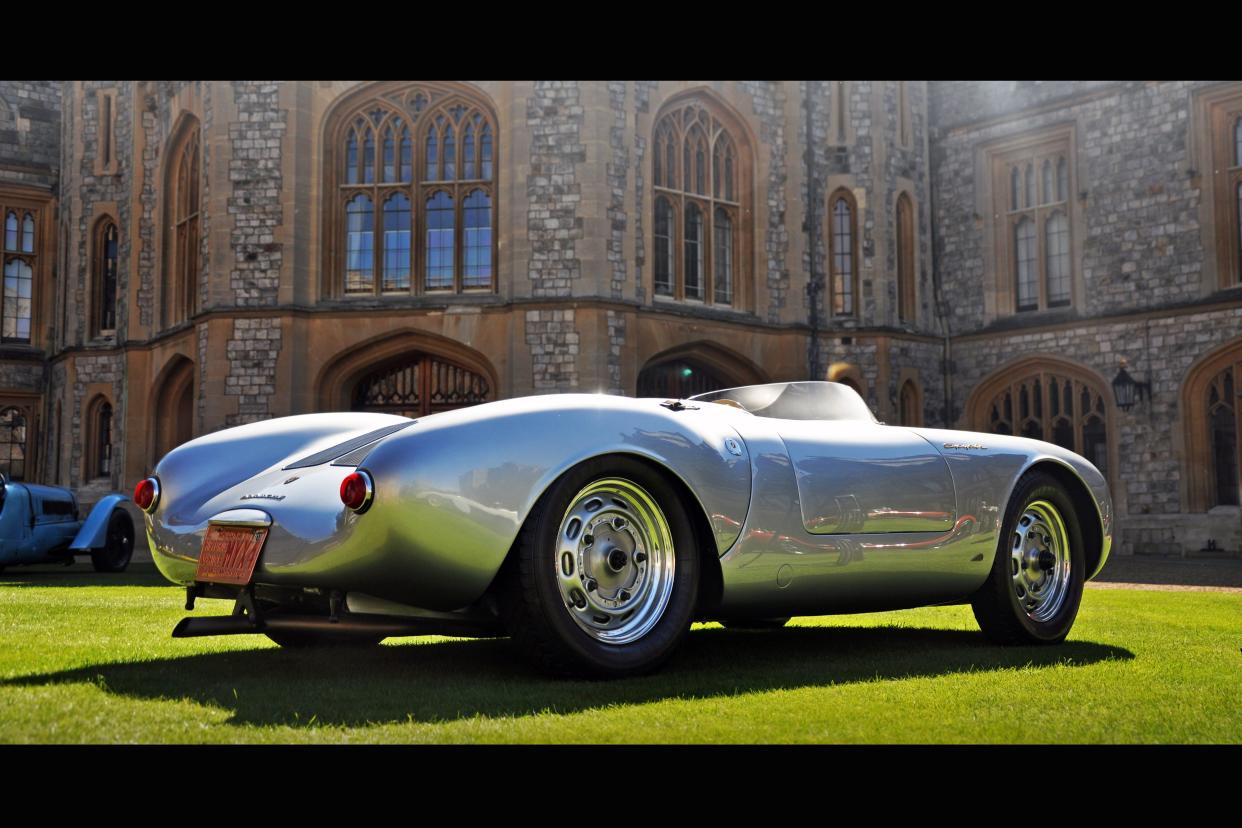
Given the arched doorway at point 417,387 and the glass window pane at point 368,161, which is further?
the glass window pane at point 368,161

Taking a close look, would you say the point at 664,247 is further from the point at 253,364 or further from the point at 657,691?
the point at 657,691

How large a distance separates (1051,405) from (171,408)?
1699 centimetres

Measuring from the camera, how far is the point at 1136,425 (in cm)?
2134

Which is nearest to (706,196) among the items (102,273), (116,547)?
(116,547)

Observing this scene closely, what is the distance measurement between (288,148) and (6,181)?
11.5 meters

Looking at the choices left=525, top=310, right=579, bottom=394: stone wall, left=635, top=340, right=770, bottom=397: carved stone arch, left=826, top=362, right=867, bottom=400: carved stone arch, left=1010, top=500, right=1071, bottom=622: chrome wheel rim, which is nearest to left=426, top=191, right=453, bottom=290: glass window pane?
left=525, top=310, right=579, bottom=394: stone wall

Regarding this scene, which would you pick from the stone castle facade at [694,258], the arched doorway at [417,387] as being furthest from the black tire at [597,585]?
the arched doorway at [417,387]

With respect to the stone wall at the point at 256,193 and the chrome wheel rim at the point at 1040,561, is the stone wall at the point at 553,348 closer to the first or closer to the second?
the stone wall at the point at 256,193

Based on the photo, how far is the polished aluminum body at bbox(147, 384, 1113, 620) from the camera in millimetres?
3932

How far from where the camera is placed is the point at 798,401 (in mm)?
5391

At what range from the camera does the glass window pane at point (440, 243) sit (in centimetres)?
2031

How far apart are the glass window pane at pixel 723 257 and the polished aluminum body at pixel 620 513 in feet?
52.5

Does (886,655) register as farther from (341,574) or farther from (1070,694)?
(341,574)

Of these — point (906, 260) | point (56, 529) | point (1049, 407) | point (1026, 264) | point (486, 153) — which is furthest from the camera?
point (1026, 264)
